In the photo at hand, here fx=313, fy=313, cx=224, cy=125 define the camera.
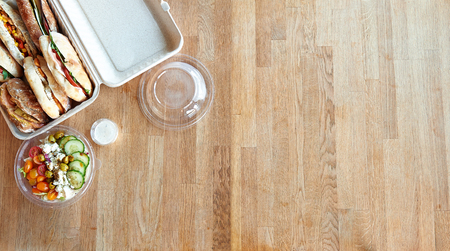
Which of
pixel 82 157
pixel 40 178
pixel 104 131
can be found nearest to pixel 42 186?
pixel 40 178

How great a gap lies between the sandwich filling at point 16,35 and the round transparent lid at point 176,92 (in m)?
0.34

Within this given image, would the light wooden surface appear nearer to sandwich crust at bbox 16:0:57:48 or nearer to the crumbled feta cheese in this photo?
the crumbled feta cheese

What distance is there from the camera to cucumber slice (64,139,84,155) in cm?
→ 95

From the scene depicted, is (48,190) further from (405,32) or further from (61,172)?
(405,32)

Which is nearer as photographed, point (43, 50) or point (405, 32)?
point (43, 50)

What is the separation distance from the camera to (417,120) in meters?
1.04

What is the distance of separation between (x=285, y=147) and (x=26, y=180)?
2.69 feet

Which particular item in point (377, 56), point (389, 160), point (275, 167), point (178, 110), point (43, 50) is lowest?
point (389, 160)

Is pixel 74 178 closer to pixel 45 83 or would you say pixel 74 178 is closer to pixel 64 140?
pixel 64 140

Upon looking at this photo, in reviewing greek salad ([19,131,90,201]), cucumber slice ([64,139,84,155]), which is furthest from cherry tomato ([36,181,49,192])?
cucumber slice ([64,139,84,155])

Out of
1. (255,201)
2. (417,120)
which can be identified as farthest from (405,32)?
(255,201)

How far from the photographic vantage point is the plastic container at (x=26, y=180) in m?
0.96

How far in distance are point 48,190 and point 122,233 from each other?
0.26 metres

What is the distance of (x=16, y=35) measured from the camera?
917 mm
